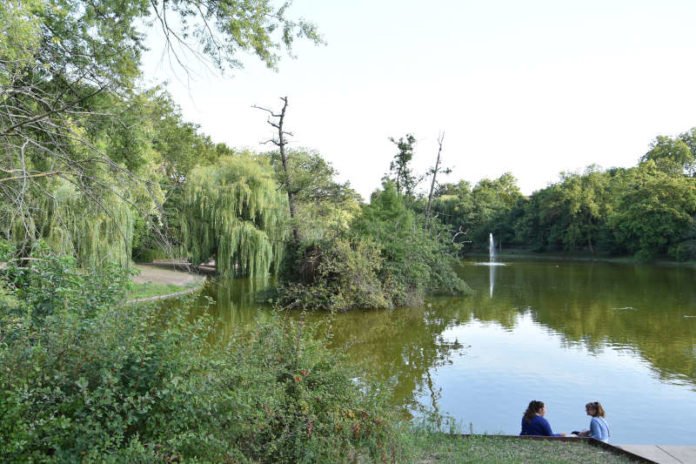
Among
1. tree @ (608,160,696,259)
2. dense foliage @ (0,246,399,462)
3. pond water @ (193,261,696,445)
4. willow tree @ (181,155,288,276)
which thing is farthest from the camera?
tree @ (608,160,696,259)

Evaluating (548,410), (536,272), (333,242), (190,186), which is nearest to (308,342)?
(548,410)

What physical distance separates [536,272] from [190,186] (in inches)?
892

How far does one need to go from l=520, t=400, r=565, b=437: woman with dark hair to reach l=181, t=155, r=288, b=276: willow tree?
19.7 meters

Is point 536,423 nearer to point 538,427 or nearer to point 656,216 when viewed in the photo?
point 538,427

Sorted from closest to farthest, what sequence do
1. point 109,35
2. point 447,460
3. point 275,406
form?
1. point 275,406
2. point 447,460
3. point 109,35

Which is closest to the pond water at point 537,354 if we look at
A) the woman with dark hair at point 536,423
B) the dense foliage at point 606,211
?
the woman with dark hair at point 536,423

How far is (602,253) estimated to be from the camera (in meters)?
53.8

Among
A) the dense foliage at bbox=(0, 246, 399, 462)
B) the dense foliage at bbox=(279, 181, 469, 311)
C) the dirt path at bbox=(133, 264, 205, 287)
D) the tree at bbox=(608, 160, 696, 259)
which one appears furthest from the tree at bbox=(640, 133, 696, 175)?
the dense foliage at bbox=(0, 246, 399, 462)

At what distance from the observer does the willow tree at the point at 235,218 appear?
2677 centimetres

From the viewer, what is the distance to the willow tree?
87.8ft

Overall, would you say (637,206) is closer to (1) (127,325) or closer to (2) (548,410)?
(2) (548,410)

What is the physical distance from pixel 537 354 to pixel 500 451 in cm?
761

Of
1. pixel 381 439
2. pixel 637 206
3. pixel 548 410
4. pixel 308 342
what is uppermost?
pixel 637 206

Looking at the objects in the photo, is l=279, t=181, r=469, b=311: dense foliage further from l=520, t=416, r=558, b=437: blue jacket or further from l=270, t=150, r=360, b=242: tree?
l=520, t=416, r=558, b=437: blue jacket
